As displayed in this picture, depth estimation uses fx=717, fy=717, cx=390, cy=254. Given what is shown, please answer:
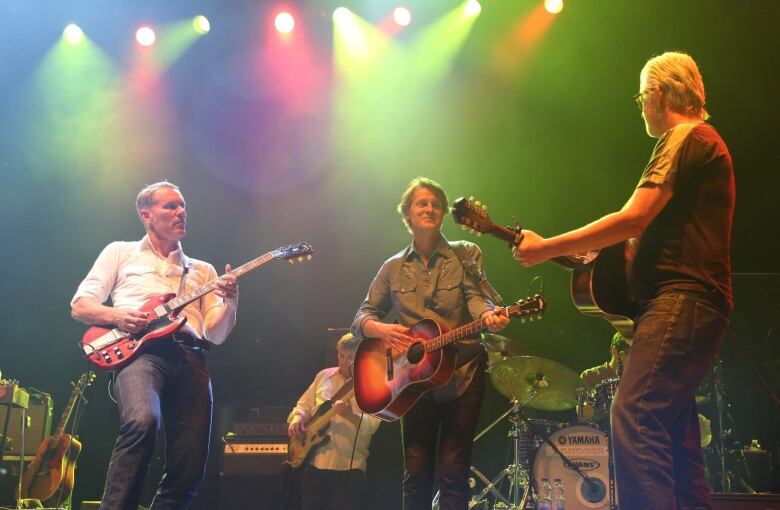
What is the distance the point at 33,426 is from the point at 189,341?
439cm

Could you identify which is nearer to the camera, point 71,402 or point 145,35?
point 71,402

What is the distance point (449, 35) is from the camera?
312 inches

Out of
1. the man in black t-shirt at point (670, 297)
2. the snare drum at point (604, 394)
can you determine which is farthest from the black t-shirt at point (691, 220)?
the snare drum at point (604, 394)

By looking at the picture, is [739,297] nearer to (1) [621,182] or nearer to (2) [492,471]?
(1) [621,182]

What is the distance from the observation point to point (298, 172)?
850cm

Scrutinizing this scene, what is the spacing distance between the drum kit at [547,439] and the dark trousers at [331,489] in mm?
1136

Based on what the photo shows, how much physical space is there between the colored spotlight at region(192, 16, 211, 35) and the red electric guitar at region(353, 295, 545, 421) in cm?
488

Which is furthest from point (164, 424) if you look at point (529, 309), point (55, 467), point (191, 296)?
point (55, 467)

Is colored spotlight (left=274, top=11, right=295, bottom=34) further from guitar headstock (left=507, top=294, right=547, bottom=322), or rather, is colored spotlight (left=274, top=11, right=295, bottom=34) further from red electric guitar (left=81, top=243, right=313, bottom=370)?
guitar headstock (left=507, top=294, right=547, bottom=322)

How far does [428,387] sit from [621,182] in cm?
468

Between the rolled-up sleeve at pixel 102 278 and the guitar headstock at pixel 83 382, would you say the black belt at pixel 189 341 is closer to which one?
the rolled-up sleeve at pixel 102 278

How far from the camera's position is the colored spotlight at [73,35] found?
803 centimetres

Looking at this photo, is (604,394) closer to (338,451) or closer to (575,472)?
(575,472)

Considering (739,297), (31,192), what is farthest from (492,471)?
(31,192)
